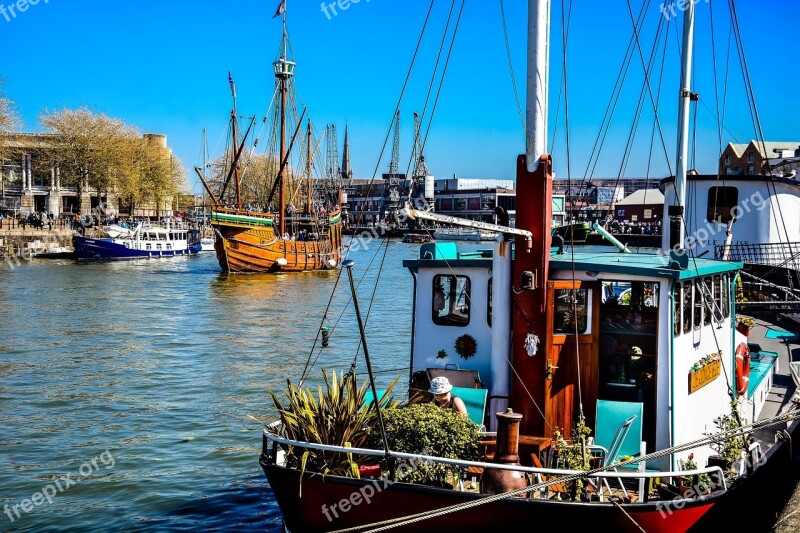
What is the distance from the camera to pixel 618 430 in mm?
9430

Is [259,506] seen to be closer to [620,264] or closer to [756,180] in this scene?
[620,264]

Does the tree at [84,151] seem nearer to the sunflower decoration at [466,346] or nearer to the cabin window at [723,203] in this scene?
the cabin window at [723,203]

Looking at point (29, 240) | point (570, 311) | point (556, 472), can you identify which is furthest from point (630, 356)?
point (29, 240)

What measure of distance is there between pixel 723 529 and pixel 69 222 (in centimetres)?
7876

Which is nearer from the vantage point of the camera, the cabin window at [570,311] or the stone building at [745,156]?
the cabin window at [570,311]

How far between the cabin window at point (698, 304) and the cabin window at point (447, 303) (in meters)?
3.06

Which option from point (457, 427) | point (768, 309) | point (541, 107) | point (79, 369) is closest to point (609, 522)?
point (457, 427)

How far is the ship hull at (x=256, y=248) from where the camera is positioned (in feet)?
187

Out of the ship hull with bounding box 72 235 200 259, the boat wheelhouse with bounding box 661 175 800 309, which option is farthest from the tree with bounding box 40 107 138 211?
the boat wheelhouse with bounding box 661 175 800 309

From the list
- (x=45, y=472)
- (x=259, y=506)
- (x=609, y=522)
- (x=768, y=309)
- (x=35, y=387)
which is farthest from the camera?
(x=768, y=309)

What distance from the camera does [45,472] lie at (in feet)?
47.8

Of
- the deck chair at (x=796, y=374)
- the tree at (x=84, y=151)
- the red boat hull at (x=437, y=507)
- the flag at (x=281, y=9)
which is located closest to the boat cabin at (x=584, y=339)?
the red boat hull at (x=437, y=507)

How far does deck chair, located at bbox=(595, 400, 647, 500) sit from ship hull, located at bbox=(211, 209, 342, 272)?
48436mm

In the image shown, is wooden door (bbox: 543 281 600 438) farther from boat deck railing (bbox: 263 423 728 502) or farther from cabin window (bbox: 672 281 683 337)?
boat deck railing (bbox: 263 423 728 502)
